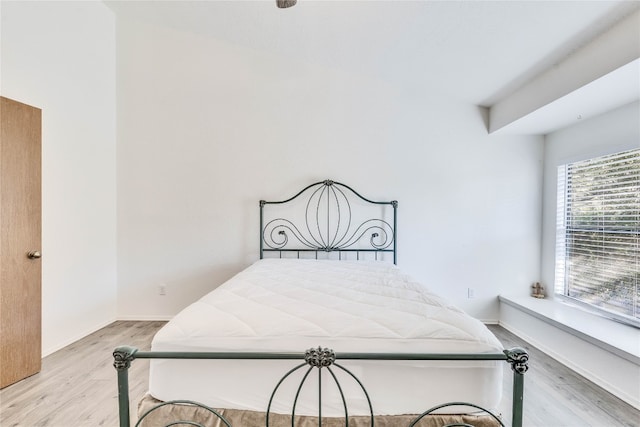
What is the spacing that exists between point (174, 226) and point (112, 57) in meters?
1.88

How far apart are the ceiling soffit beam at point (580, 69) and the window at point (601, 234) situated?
77cm

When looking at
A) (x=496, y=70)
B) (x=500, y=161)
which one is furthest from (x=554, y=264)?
(x=496, y=70)

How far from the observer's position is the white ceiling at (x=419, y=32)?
1.87m

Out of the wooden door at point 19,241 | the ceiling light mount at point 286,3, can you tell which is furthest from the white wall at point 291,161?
the ceiling light mount at point 286,3

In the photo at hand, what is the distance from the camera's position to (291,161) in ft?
10.2

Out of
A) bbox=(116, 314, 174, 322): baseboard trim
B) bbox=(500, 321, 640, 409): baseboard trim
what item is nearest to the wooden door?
bbox=(116, 314, 174, 322): baseboard trim

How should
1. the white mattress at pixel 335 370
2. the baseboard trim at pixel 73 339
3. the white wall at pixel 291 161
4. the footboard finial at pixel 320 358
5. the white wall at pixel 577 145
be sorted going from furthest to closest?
the white wall at pixel 291 161, the baseboard trim at pixel 73 339, the white wall at pixel 577 145, the white mattress at pixel 335 370, the footboard finial at pixel 320 358

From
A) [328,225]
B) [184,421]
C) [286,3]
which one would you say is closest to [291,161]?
[328,225]

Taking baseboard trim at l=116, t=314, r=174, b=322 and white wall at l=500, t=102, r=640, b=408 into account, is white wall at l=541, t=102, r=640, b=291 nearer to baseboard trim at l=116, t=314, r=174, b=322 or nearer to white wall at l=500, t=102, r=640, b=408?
white wall at l=500, t=102, r=640, b=408

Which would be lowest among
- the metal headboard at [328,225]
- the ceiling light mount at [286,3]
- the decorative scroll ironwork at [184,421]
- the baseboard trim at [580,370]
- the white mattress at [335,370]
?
the baseboard trim at [580,370]

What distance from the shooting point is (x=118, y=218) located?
3.14 meters

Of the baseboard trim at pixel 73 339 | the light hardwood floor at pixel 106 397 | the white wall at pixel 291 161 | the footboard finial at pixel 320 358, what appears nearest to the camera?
the footboard finial at pixel 320 358

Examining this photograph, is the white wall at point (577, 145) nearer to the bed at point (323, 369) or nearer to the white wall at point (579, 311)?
the white wall at point (579, 311)

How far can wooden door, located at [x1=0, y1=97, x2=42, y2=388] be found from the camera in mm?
1915
